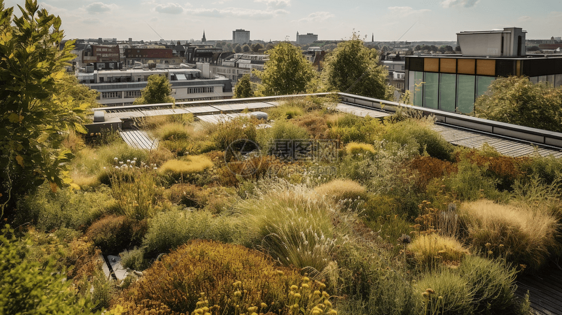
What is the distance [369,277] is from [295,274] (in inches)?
28.8

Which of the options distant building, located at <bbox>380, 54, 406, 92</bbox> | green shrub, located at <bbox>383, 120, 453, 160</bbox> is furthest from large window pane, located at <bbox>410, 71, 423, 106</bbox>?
distant building, located at <bbox>380, 54, 406, 92</bbox>

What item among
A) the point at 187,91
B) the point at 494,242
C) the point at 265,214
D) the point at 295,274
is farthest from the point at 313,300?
the point at 187,91

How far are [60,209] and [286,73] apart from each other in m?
19.7

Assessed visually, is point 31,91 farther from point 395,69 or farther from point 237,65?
point 237,65

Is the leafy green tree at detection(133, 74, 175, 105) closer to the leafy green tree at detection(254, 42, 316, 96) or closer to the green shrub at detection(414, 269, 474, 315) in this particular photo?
the leafy green tree at detection(254, 42, 316, 96)

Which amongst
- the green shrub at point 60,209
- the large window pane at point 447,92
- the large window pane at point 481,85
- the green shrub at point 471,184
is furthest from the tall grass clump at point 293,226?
the large window pane at point 447,92

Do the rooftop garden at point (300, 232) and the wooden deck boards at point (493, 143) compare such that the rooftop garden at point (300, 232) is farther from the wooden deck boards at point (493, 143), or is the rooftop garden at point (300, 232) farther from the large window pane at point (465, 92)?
the large window pane at point (465, 92)

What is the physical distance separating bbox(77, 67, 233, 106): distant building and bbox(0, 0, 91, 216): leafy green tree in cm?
7022

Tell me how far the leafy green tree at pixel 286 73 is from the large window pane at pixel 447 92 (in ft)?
23.3

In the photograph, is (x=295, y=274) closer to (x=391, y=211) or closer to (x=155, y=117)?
(x=391, y=211)

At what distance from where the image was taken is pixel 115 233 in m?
4.82

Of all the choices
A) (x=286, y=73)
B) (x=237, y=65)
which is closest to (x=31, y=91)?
(x=286, y=73)

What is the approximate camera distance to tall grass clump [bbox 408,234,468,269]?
4.19m

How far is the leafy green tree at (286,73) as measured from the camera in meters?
24.1
